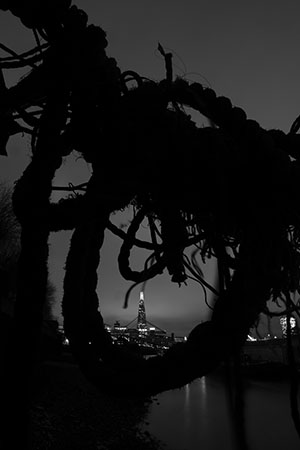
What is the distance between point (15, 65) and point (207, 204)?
129 centimetres

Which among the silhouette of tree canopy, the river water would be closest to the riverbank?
the river water

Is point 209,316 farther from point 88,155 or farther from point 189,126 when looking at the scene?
point 88,155

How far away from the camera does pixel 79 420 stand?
17344mm

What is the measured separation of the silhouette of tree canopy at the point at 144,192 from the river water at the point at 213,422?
516 inches

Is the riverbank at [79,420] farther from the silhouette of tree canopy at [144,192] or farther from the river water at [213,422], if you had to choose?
the silhouette of tree canopy at [144,192]

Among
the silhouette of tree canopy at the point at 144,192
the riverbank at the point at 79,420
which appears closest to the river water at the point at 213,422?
the riverbank at the point at 79,420

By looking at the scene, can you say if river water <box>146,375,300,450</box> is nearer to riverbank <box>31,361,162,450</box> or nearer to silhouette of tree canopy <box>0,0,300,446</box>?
riverbank <box>31,361,162,450</box>

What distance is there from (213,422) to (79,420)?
12992mm

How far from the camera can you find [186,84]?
69.0 inches

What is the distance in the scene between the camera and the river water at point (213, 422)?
20469mm

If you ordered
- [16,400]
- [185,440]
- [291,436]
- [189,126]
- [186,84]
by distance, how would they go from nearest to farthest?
[16,400] → [189,126] → [186,84] → [185,440] → [291,436]

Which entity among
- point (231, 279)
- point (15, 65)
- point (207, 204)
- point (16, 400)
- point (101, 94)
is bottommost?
point (16, 400)

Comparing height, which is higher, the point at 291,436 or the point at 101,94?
the point at 101,94

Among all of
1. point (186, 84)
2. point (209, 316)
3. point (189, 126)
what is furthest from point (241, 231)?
point (186, 84)
